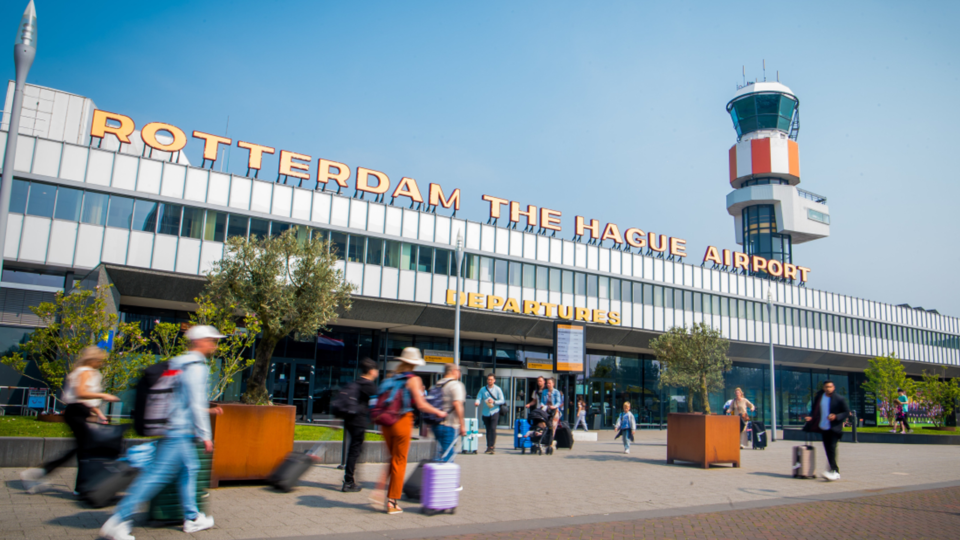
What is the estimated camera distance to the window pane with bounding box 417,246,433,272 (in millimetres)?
29406

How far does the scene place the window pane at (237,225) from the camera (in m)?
25.2

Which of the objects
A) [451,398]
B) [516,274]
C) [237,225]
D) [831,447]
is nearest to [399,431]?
[451,398]

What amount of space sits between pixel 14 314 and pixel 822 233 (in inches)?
2508

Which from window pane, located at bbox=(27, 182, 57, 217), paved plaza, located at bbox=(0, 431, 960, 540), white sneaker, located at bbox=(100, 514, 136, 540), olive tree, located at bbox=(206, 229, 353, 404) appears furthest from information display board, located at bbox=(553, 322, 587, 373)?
window pane, located at bbox=(27, 182, 57, 217)

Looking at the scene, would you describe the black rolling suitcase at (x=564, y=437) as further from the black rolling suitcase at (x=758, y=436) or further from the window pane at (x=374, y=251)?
the window pane at (x=374, y=251)

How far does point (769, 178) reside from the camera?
62281 millimetres

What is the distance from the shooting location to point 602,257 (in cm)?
3559

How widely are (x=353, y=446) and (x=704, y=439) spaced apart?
753 centimetres

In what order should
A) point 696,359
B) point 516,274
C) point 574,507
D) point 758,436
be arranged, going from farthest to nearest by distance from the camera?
point 516,274 → point 696,359 → point 758,436 → point 574,507

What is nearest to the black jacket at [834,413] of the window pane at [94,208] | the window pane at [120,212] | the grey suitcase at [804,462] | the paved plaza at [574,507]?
the grey suitcase at [804,462]

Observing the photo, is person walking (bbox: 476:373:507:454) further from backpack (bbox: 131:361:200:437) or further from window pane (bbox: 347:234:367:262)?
window pane (bbox: 347:234:367:262)

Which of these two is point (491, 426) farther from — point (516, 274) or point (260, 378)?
point (516, 274)

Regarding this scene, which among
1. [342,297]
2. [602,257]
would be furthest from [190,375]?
[602,257]

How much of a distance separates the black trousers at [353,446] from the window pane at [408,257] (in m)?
20.6
